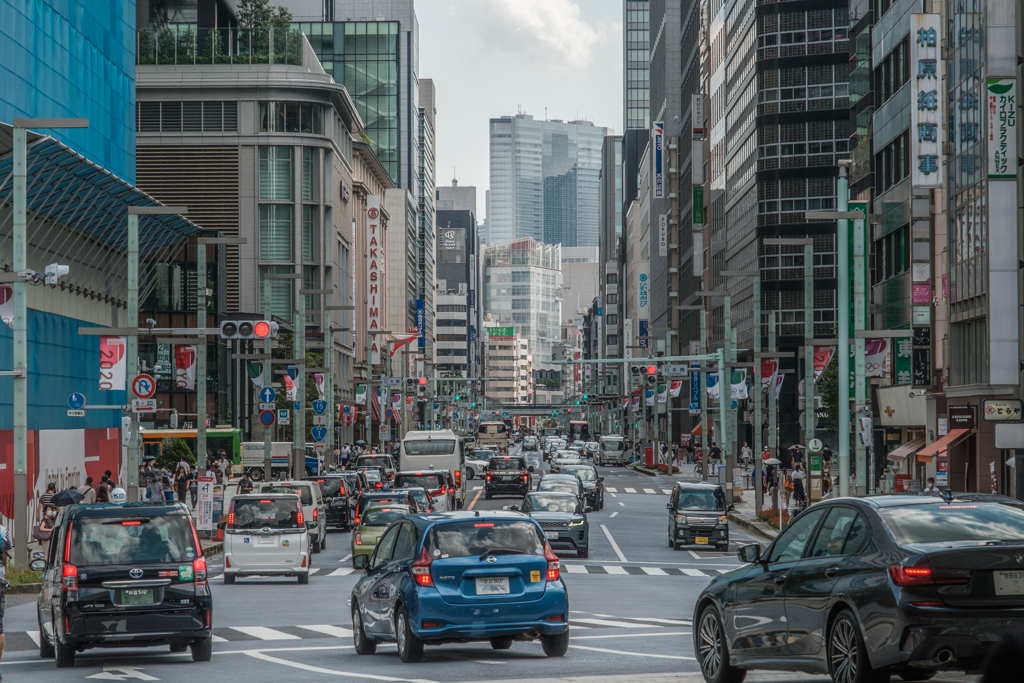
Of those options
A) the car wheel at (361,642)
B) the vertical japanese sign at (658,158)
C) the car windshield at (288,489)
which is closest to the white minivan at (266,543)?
the car windshield at (288,489)

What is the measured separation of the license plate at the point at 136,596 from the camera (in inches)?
600

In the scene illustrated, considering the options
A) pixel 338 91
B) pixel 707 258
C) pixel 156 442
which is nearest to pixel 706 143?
pixel 707 258

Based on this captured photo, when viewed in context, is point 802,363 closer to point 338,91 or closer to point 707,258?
point 707,258

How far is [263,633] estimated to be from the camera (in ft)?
62.3

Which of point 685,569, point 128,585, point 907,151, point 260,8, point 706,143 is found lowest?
point 685,569

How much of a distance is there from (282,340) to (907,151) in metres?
52.9

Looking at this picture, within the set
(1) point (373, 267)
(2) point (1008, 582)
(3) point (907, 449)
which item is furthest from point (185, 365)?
(1) point (373, 267)

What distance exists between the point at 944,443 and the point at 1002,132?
1102 centimetres

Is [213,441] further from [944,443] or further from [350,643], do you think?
[350,643]

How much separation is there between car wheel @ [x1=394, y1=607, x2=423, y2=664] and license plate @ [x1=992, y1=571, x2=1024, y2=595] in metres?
7.11

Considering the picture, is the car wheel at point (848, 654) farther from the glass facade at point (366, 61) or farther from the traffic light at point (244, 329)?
the glass facade at point (366, 61)

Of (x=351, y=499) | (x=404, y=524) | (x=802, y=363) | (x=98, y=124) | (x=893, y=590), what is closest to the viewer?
(x=893, y=590)

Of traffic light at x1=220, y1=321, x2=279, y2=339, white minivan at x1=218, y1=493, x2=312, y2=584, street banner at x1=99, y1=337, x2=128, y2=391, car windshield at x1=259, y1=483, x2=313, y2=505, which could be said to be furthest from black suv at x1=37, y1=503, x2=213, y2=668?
street banner at x1=99, y1=337, x2=128, y2=391

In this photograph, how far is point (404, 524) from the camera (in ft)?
53.9
